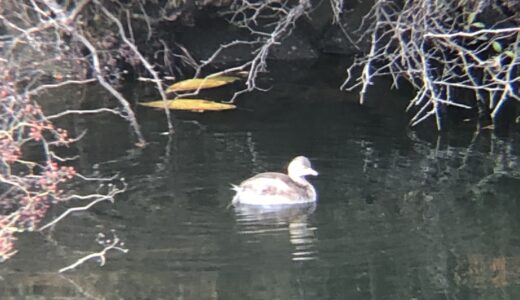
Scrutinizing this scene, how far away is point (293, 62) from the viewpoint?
16.1 meters

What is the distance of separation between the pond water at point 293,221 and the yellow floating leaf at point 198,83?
4.20ft

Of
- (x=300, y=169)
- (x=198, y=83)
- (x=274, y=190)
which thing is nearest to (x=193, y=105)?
(x=198, y=83)

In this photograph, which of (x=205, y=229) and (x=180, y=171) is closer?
(x=205, y=229)

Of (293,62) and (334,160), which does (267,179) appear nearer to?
(334,160)

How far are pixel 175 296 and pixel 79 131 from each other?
4.61 meters

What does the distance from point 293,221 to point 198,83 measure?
16.8ft

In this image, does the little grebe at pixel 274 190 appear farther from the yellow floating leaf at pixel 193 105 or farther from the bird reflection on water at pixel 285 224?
the yellow floating leaf at pixel 193 105

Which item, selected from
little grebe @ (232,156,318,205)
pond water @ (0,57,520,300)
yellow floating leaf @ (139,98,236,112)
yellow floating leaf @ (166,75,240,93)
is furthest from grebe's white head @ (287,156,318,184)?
yellow floating leaf @ (166,75,240,93)

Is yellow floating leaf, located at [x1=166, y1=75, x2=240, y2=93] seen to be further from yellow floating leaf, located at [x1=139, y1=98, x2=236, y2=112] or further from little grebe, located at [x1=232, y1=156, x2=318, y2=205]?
little grebe, located at [x1=232, y1=156, x2=318, y2=205]

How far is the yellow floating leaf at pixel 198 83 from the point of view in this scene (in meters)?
12.8

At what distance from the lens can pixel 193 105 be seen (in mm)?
12219

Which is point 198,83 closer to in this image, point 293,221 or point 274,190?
point 274,190

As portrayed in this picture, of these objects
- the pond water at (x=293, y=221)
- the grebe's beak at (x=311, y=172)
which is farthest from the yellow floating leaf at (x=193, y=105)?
the grebe's beak at (x=311, y=172)

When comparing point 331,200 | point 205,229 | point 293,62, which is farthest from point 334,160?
point 293,62
